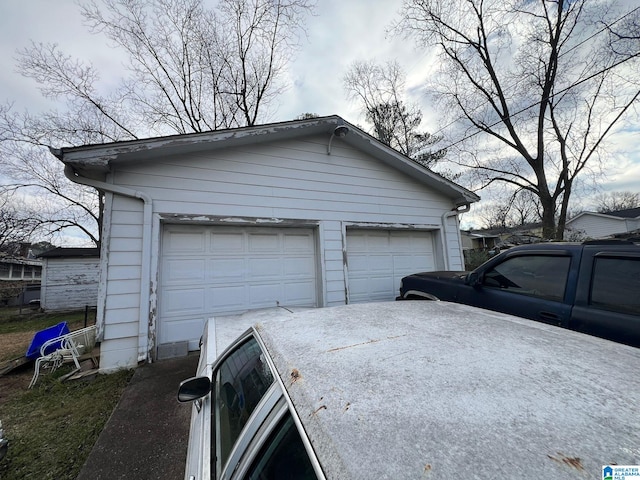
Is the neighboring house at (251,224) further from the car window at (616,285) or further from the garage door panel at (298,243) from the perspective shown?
the car window at (616,285)

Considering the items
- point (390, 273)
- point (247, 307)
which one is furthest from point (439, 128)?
point (247, 307)

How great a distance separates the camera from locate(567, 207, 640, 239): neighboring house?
22328 millimetres

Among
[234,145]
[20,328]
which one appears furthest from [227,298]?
[20,328]

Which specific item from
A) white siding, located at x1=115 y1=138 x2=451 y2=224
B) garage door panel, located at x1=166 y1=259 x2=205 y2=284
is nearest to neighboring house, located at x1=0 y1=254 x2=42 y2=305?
garage door panel, located at x1=166 y1=259 x2=205 y2=284

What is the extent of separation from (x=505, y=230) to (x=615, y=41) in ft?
90.8

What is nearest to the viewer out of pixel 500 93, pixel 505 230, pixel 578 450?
pixel 578 450

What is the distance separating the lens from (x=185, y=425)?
8.87ft

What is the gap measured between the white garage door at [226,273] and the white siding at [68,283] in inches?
528

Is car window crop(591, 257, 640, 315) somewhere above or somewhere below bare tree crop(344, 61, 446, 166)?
below

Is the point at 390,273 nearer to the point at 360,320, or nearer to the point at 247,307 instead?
the point at 247,307

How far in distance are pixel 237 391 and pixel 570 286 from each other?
297 centimetres

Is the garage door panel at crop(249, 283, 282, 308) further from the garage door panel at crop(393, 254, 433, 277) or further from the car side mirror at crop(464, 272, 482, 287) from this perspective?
the car side mirror at crop(464, 272, 482, 287)

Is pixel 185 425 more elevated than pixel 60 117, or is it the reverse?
pixel 60 117

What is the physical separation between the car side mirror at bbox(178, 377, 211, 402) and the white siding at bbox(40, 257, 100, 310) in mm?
16860
